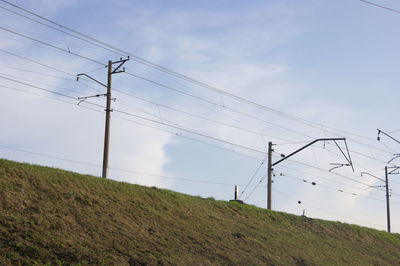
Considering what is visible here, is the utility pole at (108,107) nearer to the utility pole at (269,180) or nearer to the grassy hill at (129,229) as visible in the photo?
the grassy hill at (129,229)

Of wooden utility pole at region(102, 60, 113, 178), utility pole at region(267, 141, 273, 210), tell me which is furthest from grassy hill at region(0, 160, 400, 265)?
utility pole at region(267, 141, 273, 210)

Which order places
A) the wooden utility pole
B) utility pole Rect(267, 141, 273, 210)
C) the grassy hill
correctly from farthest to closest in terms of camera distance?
utility pole Rect(267, 141, 273, 210) → the wooden utility pole → the grassy hill

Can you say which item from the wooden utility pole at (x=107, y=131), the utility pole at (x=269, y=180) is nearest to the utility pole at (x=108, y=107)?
the wooden utility pole at (x=107, y=131)

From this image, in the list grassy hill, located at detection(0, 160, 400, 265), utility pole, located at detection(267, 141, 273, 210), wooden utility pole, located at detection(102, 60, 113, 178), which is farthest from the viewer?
utility pole, located at detection(267, 141, 273, 210)

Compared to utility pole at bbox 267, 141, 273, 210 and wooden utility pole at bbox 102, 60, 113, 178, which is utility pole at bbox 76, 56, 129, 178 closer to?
wooden utility pole at bbox 102, 60, 113, 178

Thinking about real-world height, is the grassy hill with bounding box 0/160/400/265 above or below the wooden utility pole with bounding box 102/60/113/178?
below

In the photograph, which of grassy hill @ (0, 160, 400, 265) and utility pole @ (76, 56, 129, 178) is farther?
utility pole @ (76, 56, 129, 178)

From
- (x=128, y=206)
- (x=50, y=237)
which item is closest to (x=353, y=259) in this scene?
(x=128, y=206)

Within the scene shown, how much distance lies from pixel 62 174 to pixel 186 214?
7.81 metres

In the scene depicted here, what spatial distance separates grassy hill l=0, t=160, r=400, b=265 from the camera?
19.5 m

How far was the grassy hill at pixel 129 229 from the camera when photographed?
19453 mm

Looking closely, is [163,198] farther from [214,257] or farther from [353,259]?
[353,259]

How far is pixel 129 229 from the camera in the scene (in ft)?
79.2

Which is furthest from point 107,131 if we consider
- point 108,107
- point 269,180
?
point 269,180
